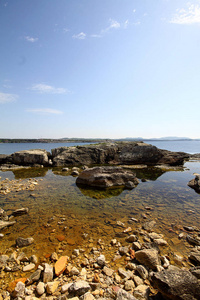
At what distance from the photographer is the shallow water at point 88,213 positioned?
5.41 metres

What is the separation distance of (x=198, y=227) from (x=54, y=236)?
6.56 m

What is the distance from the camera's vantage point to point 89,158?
1075 inches

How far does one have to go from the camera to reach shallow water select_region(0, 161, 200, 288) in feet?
17.8

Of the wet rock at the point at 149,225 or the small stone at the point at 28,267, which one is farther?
the wet rock at the point at 149,225

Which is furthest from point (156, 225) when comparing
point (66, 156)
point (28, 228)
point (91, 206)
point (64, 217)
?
point (66, 156)

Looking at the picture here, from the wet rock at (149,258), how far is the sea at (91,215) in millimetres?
758

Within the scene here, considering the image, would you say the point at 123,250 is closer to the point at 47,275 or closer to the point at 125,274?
the point at 125,274

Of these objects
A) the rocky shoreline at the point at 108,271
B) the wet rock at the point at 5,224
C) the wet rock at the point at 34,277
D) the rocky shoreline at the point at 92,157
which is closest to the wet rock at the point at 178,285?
the rocky shoreline at the point at 108,271

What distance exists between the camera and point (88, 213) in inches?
303

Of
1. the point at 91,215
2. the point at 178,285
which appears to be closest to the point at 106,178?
the point at 91,215

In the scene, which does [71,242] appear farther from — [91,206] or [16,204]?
[16,204]

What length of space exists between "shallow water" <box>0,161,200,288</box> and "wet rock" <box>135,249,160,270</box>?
915mm

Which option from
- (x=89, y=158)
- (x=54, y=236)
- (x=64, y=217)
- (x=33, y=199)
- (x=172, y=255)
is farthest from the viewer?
(x=89, y=158)

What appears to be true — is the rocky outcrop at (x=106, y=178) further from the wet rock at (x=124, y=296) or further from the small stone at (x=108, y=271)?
the wet rock at (x=124, y=296)
